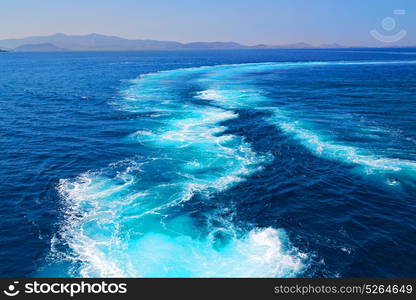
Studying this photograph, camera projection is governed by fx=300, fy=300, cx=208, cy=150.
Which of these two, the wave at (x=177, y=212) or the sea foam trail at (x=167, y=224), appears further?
the wave at (x=177, y=212)

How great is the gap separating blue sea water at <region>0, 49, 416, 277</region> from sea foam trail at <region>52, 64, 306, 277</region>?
0.14 meters

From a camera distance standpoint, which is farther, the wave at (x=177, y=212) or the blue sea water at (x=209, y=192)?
the blue sea water at (x=209, y=192)

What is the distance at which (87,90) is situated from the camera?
93.7 metres

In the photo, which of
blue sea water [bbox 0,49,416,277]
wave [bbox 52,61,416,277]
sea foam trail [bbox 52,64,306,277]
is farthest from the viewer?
blue sea water [bbox 0,49,416,277]

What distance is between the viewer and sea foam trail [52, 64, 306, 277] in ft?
76.5

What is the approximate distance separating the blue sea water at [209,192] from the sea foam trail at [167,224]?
0.45ft

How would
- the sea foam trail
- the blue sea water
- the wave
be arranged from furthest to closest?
1. the blue sea water
2. the wave
3. the sea foam trail

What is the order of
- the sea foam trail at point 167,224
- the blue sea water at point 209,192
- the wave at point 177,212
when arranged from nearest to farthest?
1. the sea foam trail at point 167,224
2. the wave at point 177,212
3. the blue sea water at point 209,192

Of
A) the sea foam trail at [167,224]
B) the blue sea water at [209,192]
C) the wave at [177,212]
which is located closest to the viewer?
the sea foam trail at [167,224]

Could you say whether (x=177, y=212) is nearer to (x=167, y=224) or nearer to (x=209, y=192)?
(x=167, y=224)

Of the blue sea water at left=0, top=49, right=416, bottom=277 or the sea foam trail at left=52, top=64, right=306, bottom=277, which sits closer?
the sea foam trail at left=52, top=64, right=306, bottom=277

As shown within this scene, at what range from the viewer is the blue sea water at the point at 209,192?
23.8 metres

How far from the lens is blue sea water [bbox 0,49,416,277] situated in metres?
23.8

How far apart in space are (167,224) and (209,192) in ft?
22.4
